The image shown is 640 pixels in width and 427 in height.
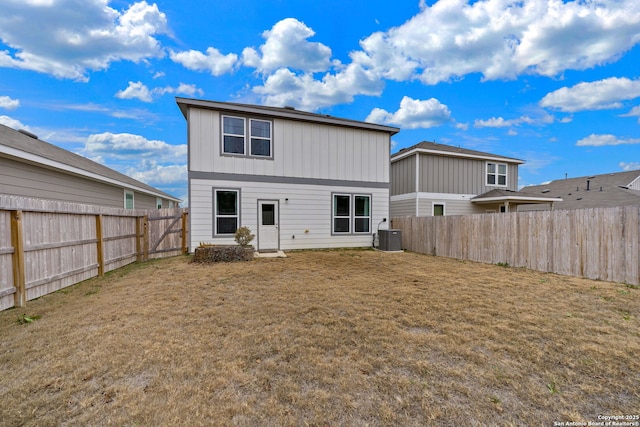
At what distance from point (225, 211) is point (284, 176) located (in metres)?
2.69

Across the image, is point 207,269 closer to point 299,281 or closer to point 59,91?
point 299,281

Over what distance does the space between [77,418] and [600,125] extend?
26965 mm

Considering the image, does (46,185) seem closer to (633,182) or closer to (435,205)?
(435,205)

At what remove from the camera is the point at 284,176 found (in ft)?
35.0

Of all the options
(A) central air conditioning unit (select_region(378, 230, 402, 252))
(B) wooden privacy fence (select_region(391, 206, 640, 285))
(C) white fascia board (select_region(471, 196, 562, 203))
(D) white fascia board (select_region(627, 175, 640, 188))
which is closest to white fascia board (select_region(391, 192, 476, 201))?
(C) white fascia board (select_region(471, 196, 562, 203))

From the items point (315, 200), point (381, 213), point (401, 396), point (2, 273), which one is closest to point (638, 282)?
point (401, 396)

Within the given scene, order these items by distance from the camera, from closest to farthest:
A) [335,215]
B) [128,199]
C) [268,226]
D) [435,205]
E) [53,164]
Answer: [53,164]
[268,226]
[335,215]
[128,199]
[435,205]

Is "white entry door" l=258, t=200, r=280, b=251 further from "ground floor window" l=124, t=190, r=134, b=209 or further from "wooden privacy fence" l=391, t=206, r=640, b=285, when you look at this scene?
"ground floor window" l=124, t=190, r=134, b=209

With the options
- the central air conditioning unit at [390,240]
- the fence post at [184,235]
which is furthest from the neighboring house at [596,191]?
the fence post at [184,235]

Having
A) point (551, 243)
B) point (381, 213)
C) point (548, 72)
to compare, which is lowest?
point (551, 243)

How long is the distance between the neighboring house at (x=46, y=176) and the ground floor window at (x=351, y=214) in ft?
30.4

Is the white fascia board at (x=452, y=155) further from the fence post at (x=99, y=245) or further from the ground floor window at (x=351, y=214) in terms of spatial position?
the fence post at (x=99, y=245)

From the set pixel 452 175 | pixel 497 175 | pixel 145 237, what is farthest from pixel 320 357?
pixel 497 175

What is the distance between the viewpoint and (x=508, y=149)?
58.7ft
